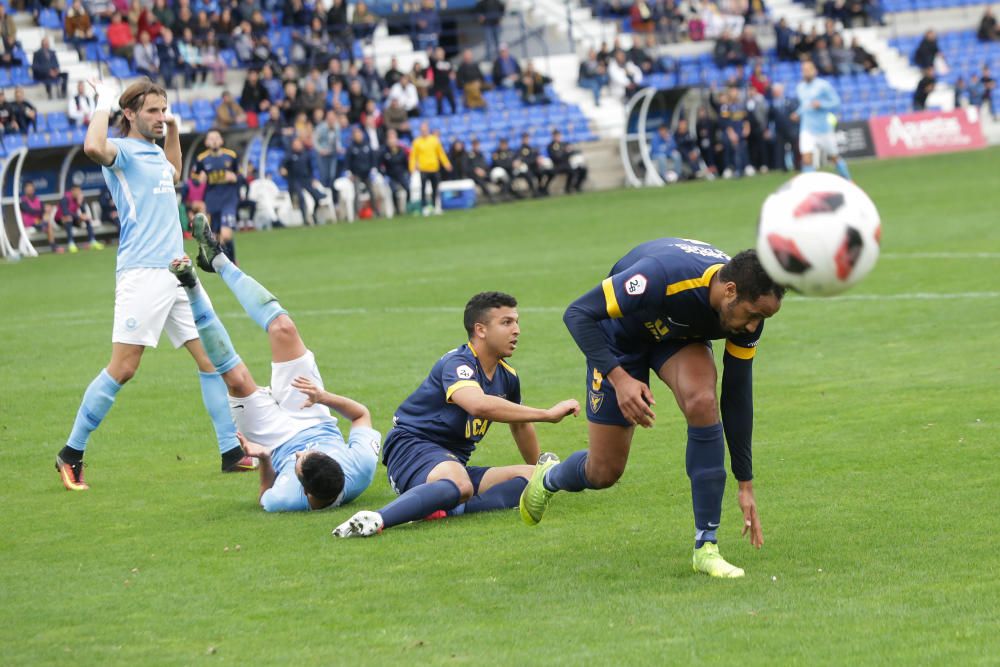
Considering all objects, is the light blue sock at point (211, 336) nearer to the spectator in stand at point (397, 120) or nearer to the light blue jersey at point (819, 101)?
the light blue jersey at point (819, 101)

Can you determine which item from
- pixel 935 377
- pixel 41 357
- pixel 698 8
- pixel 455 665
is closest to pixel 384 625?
pixel 455 665

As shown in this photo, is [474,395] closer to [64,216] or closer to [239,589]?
[239,589]

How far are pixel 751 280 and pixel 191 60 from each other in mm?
30709

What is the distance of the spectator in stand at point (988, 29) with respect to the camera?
44844 mm

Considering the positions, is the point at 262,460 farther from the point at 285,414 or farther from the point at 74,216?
the point at 74,216

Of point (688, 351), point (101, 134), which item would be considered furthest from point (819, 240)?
point (101, 134)

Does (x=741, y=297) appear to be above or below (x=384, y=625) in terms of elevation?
above

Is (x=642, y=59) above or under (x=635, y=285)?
under

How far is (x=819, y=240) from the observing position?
5340 millimetres

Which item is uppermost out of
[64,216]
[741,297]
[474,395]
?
[741,297]

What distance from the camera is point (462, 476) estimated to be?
7.53 m

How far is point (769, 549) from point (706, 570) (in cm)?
51

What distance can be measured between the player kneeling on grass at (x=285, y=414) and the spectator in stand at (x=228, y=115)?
23665mm

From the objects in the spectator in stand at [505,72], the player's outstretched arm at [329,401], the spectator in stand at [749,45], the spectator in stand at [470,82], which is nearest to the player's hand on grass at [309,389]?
the player's outstretched arm at [329,401]
